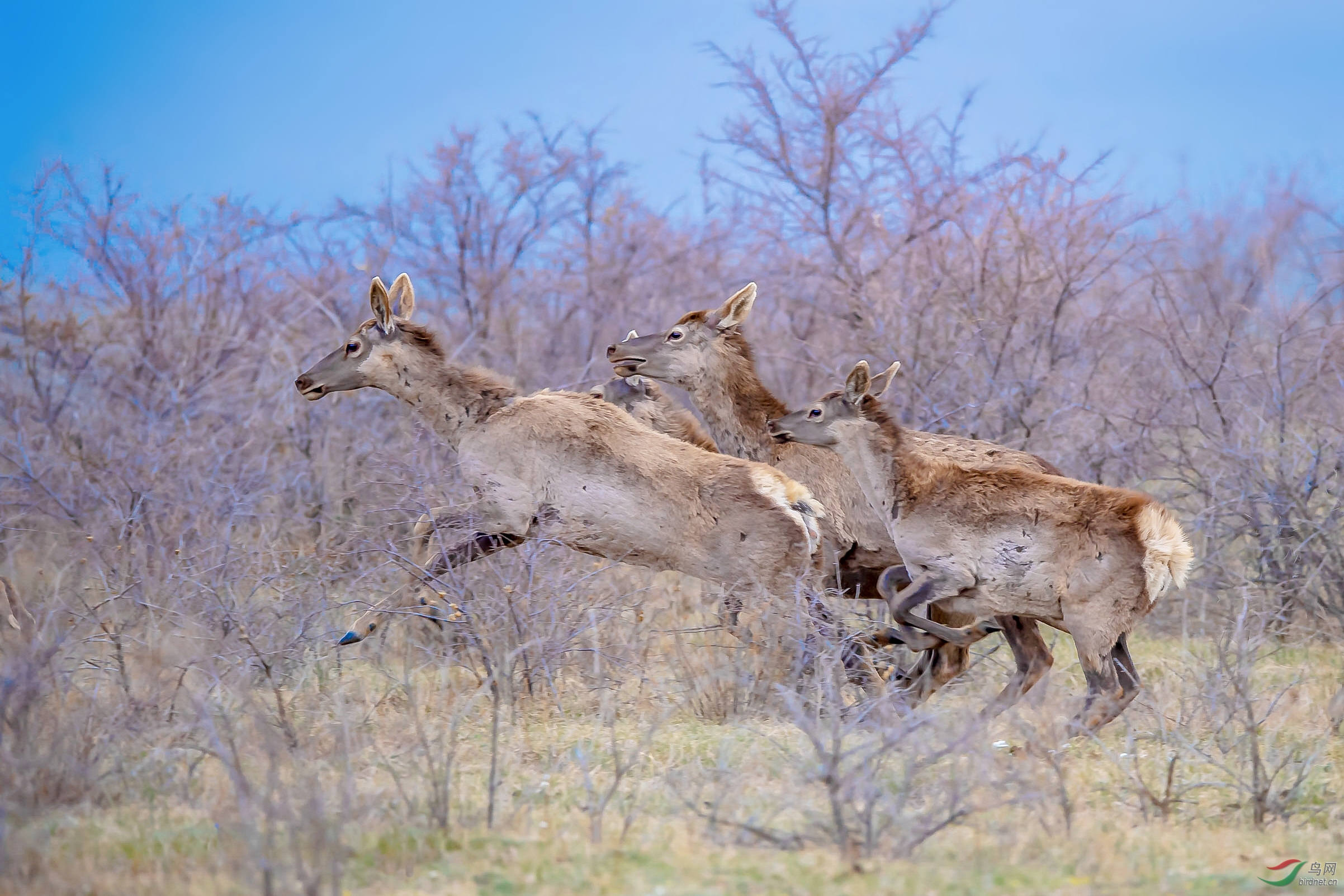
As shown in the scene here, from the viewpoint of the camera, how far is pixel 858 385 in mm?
9094

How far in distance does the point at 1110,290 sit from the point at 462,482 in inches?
300

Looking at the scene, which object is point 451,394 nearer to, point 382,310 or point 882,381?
point 382,310

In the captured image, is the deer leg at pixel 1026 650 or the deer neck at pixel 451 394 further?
the deer neck at pixel 451 394

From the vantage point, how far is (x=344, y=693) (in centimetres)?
820

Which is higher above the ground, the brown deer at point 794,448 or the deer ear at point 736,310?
the deer ear at point 736,310

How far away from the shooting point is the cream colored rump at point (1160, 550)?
25.5 feet

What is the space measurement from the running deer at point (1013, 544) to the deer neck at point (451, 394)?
2.06 m

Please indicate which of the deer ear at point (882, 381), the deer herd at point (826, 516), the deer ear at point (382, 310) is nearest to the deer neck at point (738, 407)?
the deer herd at point (826, 516)

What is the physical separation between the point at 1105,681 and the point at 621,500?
10.0 ft

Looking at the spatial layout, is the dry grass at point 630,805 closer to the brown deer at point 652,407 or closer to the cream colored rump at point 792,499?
the cream colored rump at point 792,499

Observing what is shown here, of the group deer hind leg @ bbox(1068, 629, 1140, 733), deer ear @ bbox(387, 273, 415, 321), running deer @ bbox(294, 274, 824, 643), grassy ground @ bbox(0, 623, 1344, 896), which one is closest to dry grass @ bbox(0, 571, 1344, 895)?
grassy ground @ bbox(0, 623, 1344, 896)

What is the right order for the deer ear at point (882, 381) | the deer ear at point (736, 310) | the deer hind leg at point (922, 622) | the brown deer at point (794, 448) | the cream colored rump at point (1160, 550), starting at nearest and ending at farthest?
the cream colored rump at point (1160, 550), the deer hind leg at point (922, 622), the brown deer at point (794, 448), the deer ear at point (882, 381), the deer ear at point (736, 310)

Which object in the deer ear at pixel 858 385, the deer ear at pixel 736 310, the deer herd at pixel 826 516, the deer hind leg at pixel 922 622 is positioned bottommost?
the deer hind leg at pixel 922 622

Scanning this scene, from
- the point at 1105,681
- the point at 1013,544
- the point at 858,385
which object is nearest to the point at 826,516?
the point at 858,385
